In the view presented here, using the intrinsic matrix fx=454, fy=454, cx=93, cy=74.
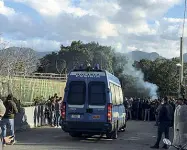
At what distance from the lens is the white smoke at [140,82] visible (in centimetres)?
6585

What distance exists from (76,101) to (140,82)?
55.8 meters

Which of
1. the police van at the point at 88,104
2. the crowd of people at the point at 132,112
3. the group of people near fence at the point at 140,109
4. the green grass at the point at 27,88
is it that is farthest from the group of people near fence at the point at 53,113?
the group of people near fence at the point at 140,109

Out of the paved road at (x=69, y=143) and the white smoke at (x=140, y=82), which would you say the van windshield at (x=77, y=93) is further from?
the white smoke at (x=140, y=82)

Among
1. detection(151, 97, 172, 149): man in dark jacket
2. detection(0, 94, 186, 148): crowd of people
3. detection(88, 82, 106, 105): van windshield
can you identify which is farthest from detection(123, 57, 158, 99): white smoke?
detection(151, 97, 172, 149): man in dark jacket

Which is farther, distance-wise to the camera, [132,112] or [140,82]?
[140,82]

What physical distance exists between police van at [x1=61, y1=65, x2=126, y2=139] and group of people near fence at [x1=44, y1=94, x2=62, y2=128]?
6845 millimetres

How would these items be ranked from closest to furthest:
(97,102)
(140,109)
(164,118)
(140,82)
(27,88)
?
(164,118) < (97,102) < (27,88) < (140,109) < (140,82)

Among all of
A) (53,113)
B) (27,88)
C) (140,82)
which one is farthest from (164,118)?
(140,82)

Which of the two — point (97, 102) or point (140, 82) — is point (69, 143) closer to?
point (97, 102)

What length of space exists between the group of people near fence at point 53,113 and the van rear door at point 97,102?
714cm

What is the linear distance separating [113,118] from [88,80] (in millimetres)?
1764

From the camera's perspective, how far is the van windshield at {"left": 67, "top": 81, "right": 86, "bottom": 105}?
1720 centimetres

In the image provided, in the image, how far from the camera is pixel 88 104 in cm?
1717

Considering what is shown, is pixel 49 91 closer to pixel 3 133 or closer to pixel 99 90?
pixel 99 90
